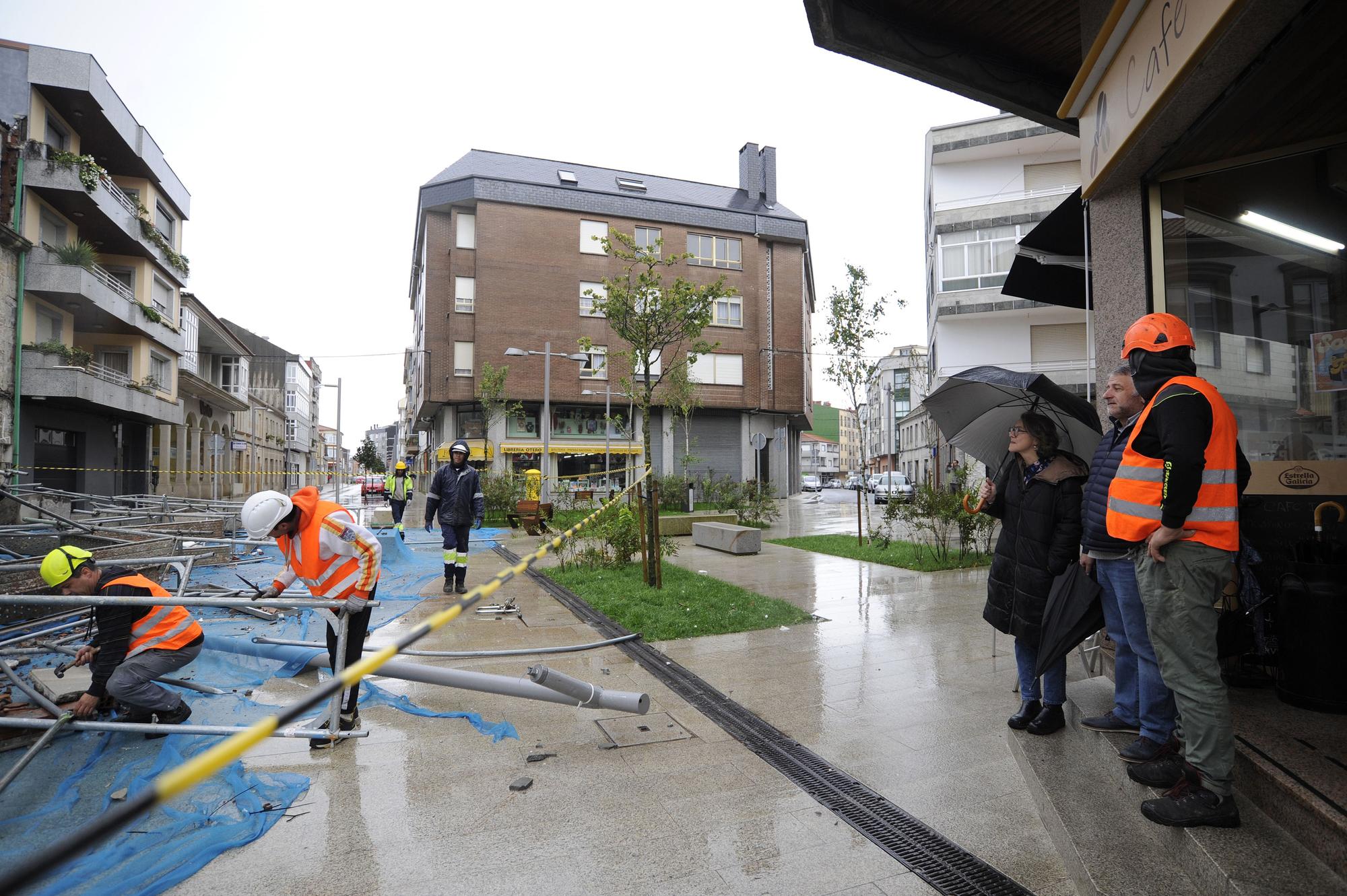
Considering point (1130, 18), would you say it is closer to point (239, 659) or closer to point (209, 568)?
point (239, 659)

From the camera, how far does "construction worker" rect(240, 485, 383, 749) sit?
4.43 m

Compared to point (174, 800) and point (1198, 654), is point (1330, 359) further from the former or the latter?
point (174, 800)

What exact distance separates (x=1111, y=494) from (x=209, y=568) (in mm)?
11616

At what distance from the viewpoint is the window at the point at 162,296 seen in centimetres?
2927

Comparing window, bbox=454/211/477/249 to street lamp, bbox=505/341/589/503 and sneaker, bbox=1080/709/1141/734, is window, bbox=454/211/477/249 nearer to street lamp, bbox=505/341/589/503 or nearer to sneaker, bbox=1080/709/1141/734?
street lamp, bbox=505/341/589/503

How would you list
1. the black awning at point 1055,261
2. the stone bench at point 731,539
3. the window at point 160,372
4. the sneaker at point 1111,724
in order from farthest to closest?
the window at point 160,372 → the stone bench at point 731,539 → the black awning at point 1055,261 → the sneaker at point 1111,724

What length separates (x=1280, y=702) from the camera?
3379mm

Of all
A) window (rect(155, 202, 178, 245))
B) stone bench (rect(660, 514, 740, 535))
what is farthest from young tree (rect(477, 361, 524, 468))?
stone bench (rect(660, 514, 740, 535))

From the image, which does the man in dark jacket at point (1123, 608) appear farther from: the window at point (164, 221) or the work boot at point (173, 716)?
the window at point (164, 221)

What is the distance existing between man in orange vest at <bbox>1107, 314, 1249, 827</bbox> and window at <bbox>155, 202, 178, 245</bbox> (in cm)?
3519

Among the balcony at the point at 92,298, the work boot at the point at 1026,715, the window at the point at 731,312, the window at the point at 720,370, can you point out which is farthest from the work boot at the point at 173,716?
the window at the point at 731,312

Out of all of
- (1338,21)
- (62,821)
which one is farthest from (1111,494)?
(62,821)

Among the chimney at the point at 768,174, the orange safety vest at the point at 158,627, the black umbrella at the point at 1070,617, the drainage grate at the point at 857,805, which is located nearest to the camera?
the drainage grate at the point at 857,805

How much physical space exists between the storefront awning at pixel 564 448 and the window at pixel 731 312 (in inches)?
331
